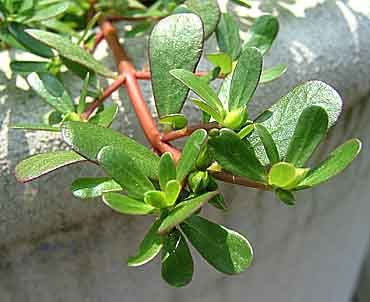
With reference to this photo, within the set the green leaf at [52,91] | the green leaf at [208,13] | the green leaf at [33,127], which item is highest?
the green leaf at [208,13]

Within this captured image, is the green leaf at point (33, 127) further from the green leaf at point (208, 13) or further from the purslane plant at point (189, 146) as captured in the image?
the green leaf at point (208, 13)

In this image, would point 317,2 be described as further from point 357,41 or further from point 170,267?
point 170,267

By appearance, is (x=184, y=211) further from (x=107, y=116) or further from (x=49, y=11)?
(x=49, y=11)

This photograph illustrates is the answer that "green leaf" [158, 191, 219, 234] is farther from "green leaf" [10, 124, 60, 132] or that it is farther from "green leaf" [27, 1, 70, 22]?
"green leaf" [27, 1, 70, 22]

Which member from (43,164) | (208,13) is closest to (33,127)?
(43,164)

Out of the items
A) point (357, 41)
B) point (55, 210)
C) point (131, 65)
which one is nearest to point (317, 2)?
point (357, 41)

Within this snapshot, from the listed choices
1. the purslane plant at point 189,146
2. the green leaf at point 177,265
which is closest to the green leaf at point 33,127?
the purslane plant at point 189,146
